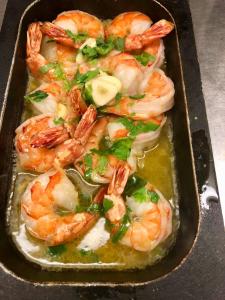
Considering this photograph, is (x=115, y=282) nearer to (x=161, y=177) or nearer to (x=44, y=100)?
(x=161, y=177)

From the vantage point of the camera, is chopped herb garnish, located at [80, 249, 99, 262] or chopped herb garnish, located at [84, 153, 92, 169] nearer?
chopped herb garnish, located at [80, 249, 99, 262]

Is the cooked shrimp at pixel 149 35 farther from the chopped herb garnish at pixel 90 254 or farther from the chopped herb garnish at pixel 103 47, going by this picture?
the chopped herb garnish at pixel 90 254

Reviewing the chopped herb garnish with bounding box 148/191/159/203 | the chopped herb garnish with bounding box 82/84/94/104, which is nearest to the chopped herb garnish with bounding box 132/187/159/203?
the chopped herb garnish with bounding box 148/191/159/203

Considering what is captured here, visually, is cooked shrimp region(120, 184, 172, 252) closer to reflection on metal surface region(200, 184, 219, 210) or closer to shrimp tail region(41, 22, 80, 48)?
reflection on metal surface region(200, 184, 219, 210)

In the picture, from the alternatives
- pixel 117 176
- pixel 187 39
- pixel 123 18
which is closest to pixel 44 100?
pixel 117 176

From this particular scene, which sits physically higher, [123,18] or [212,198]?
[123,18]

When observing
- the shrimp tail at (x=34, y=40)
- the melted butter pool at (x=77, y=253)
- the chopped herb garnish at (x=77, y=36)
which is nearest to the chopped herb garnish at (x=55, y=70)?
the shrimp tail at (x=34, y=40)

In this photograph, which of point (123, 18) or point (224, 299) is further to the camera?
point (123, 18)

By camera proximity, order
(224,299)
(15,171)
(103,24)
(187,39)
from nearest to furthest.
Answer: (224,299) → (15,171) → (187,39) → (103,24)

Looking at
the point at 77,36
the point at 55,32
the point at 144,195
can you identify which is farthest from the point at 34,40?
the point at 144,195
